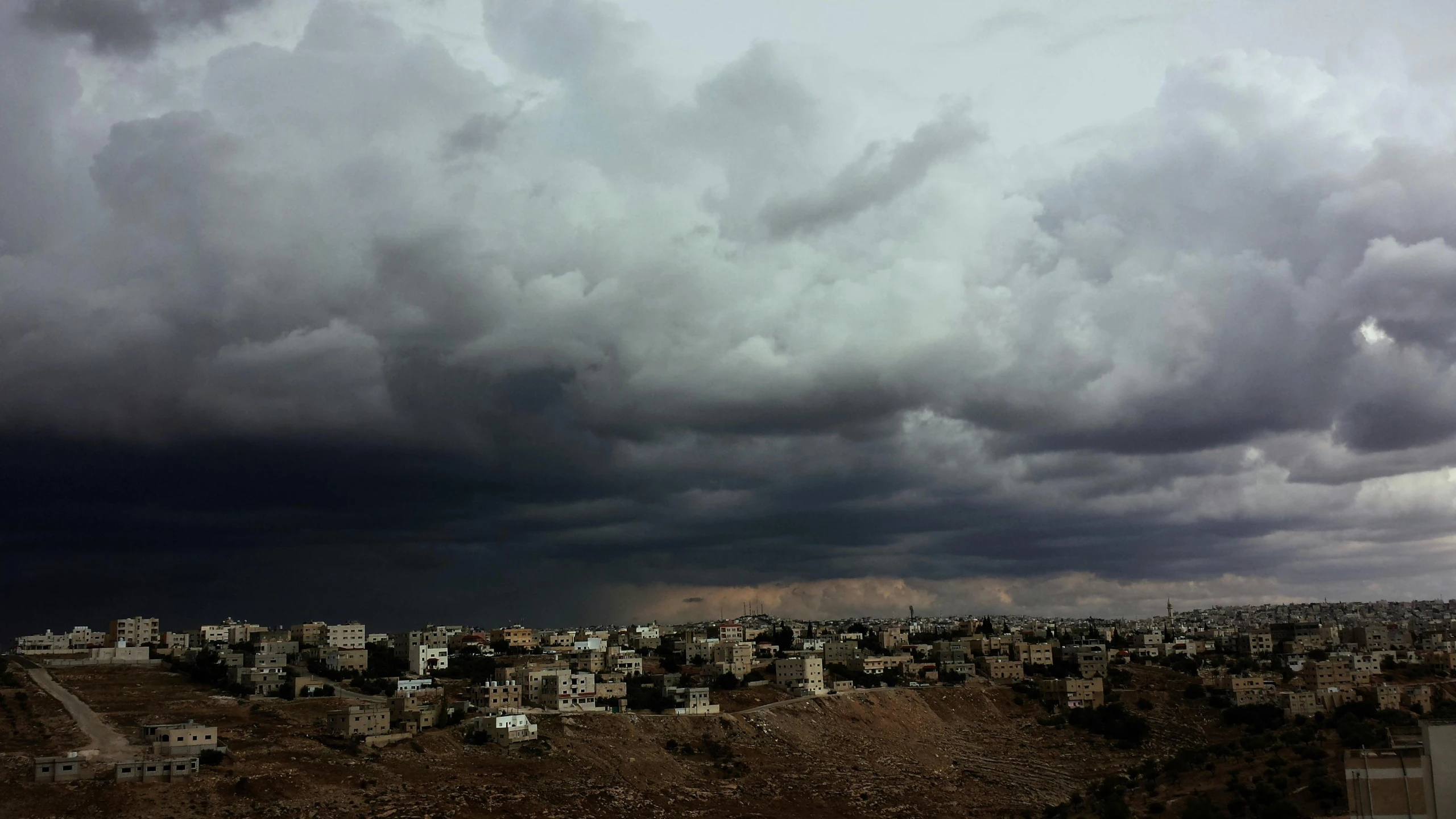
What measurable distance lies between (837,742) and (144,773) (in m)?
50.1

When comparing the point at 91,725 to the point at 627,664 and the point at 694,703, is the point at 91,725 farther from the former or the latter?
the point at 627,664

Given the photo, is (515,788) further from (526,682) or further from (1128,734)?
(1128,734)

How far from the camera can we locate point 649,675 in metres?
Result: 117

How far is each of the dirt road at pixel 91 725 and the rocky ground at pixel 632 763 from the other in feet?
4.10

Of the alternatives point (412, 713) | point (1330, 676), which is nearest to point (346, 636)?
point (412, 713)

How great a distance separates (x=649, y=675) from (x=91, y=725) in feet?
181

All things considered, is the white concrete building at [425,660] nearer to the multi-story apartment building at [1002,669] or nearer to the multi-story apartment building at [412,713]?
the multi-story apartment building at [412,713]

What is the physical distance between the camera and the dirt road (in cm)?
6531

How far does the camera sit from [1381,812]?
2528 centimetres

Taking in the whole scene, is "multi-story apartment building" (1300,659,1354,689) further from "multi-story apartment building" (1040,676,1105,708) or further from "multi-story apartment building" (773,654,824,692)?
"multi-story apartment building" (773,654,824,692)

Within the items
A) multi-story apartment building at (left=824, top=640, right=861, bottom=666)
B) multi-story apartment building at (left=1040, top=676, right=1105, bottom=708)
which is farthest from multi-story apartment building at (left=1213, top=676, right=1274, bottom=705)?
multi-story apartment building at (left=824, top=640, right=861, bottom=666)

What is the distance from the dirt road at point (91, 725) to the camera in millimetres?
65312

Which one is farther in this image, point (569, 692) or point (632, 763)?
point (569, 692)

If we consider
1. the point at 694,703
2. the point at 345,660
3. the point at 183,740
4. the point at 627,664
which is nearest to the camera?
the point at 183,740
